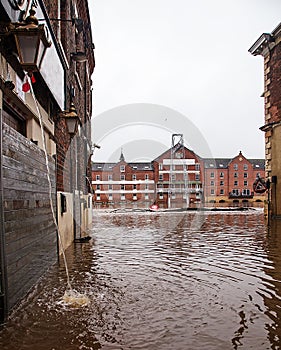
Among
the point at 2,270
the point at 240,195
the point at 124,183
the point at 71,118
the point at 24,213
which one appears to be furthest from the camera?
the point at 124,183

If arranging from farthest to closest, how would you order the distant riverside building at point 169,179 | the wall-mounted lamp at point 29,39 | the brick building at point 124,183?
the brick building at point 124,183 < the distant riverside building at point 169,179 < the wall-mounted lamp at point 29,39

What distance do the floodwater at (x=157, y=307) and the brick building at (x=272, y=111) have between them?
11.2m

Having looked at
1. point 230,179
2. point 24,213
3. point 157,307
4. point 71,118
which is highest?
point 71,118

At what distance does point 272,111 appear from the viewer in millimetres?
17938

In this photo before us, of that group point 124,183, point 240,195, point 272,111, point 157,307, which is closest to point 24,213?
point 157,307

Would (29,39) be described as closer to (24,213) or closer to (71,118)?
(24,213)

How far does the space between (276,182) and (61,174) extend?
12520mm

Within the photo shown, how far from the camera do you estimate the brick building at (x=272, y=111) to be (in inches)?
682

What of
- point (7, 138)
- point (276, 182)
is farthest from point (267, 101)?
point (7, 138)

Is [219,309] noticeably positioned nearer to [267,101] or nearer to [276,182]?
[276,182]

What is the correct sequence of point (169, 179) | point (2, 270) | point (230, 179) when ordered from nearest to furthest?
point (2, 270) → point (169, 179) → point (230, 179)

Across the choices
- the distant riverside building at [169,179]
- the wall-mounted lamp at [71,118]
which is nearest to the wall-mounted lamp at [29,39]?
the wall-mounted lamp at [71,118]

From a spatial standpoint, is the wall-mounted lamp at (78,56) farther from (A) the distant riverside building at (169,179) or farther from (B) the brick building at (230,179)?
(B) the brick building at (230,179)

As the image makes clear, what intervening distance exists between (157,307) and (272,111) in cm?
1595
